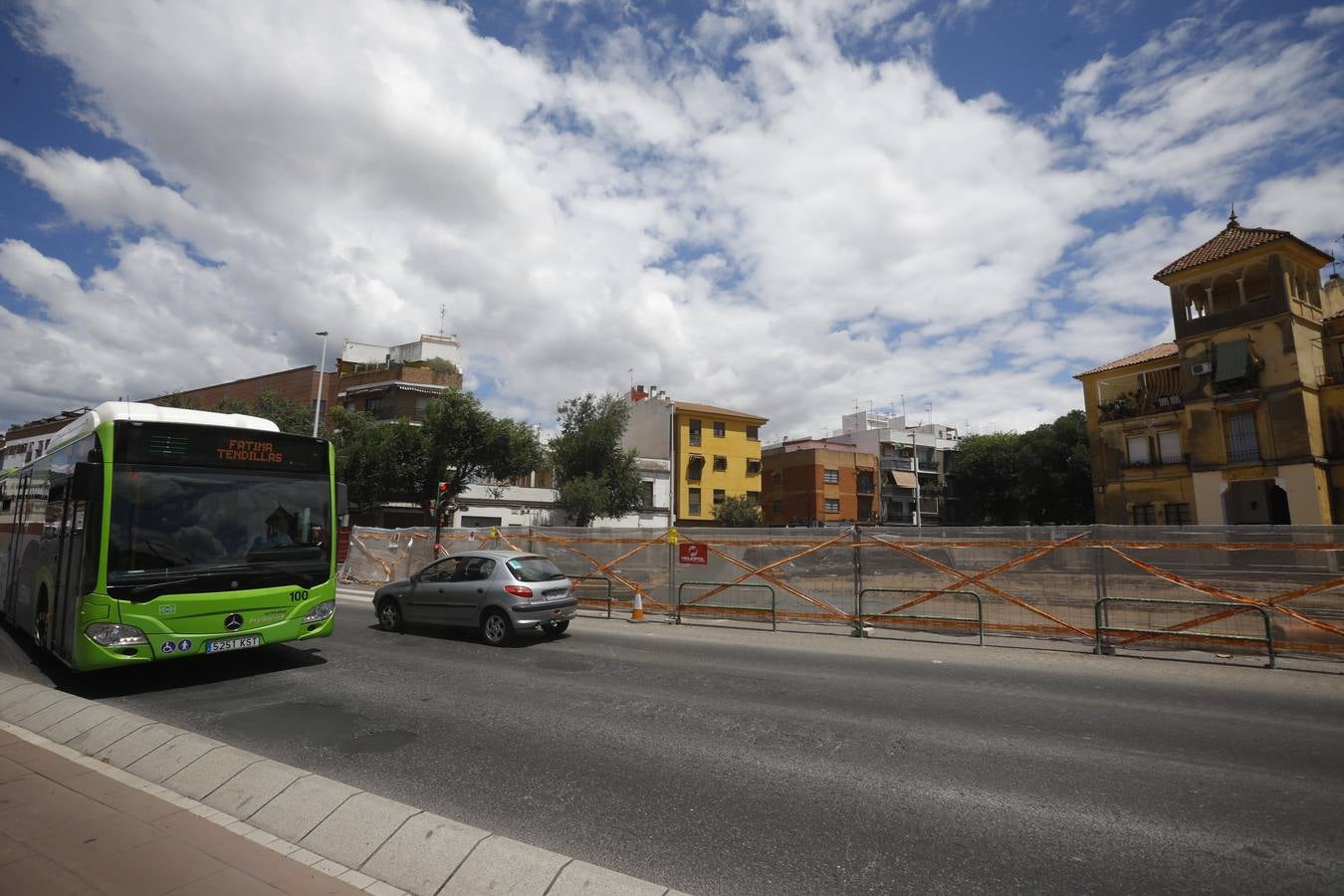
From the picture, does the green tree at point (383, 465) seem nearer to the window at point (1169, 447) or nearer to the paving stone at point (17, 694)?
the paving stone at point (17, 694)

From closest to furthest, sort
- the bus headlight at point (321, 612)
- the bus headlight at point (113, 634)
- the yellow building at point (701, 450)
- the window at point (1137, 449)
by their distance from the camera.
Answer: the bus headlight at point (113, 634) → the bus headlight at point (321, 612) → the window at point (1137, 449) → the yellow building at point (701, 450)

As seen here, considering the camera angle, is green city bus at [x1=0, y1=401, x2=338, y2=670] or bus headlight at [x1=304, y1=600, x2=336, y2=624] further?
bus headlight at [x1=304, y1=600, x2=336, y2=624]

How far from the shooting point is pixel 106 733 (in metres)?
5.48

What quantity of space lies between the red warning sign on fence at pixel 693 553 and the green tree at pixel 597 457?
1034 inches

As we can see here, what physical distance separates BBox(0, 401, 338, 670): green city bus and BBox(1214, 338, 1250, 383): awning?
119 feet

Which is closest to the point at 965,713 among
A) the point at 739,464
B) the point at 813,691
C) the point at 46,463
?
the point at 813,691

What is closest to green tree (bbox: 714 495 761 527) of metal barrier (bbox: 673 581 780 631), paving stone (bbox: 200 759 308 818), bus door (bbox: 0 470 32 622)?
metal barrier (bbox: 673 581 780 631)

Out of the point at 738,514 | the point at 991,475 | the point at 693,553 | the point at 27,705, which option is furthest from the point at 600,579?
the point at 991,475

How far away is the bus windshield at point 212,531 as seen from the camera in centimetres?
718

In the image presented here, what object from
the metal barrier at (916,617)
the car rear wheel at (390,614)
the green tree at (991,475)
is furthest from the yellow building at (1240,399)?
the car rear wheel at (390,614)

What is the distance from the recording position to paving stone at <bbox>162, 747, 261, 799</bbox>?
450 centimetres

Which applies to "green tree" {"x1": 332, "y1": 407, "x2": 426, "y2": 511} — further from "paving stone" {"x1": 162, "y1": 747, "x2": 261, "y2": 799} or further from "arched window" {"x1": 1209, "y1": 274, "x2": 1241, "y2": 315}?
"arched window" {"x1": 1209, "y1": 274, "x2": 1241, "y2": 315}

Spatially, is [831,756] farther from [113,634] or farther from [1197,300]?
[1197,300]

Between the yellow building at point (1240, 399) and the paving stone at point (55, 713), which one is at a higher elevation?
the yellow building at point (1240, 399)
